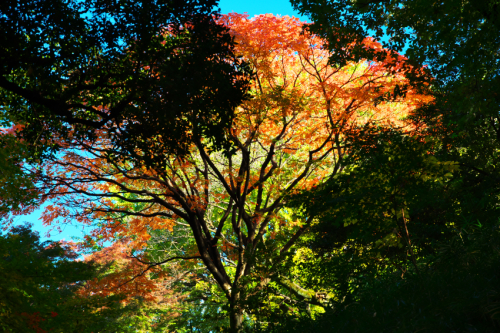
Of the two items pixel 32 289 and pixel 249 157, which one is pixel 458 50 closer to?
pixel 249 157

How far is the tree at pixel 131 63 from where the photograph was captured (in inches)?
192

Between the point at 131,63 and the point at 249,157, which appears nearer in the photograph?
the point at 131,63

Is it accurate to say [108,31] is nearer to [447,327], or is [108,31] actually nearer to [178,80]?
[178,80]

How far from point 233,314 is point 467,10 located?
6871 mm

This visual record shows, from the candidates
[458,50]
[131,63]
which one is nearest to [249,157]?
[131,63]

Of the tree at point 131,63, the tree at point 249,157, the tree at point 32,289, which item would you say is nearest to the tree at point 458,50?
the tree at point 249,157

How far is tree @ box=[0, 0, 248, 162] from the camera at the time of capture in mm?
4871

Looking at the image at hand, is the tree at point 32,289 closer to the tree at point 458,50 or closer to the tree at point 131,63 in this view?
the tree at point 131,63

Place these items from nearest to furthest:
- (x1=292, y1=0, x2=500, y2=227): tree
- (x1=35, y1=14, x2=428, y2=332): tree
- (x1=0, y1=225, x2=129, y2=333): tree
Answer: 1. (x1=0, y1=225, x2=129, y2=333): tree
2. (x1=292, y1=0, x2=500, y2=227): tree
3. (x1=35, y1=14, x2=428, y2=332): tree

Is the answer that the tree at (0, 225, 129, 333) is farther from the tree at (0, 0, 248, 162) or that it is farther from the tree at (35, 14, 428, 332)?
the tree at (35, 14, 428, 332)

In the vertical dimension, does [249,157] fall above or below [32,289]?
above

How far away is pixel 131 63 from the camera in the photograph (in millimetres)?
5410

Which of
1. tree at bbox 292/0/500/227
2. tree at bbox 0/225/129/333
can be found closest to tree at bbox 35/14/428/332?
tree at bbox 292/0/500/227

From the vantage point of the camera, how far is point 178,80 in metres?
5.00
